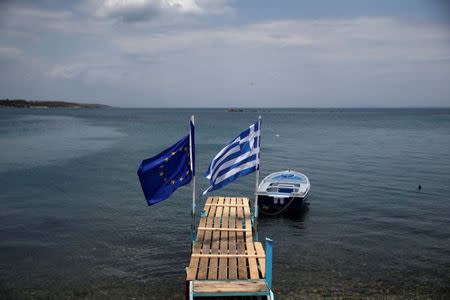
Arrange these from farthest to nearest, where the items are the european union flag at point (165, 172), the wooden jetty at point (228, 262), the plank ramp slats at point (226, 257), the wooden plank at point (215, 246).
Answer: the european union flag at point (165, 172) → the wooden plank at point (215, 246) → the plank ramp slats at point (226, 257) → the wooden jetty at point (228, 262)

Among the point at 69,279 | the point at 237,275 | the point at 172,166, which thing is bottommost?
the point at 69,279

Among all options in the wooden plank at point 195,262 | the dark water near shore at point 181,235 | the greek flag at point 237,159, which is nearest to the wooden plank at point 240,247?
the wooden plank at point 195,262

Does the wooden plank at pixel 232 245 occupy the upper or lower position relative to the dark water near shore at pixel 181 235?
upper

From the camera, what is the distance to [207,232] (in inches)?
686

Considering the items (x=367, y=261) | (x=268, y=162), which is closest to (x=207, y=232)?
(x=367, y=261)

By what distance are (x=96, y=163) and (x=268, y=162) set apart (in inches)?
865

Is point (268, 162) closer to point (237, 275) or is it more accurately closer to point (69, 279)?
point (69, 279)

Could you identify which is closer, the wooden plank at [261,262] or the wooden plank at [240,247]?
the wooden plank at [240,247]

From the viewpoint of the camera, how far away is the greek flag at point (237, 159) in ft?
56.3

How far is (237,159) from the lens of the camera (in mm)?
17484

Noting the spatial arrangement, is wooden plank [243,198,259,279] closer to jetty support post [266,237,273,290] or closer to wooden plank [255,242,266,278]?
wooden plank [255,242,266,278]

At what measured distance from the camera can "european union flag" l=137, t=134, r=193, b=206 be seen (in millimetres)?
15281

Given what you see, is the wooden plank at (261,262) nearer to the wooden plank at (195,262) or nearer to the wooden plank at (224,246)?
the wooden plank at (224,246)

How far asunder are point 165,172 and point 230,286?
5.38 meters
